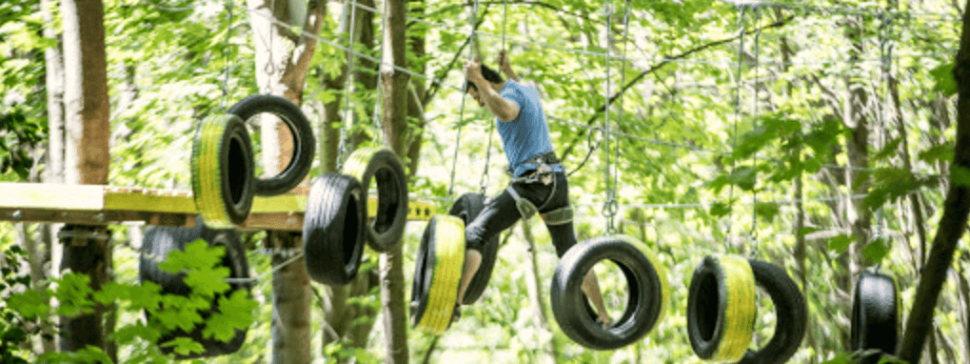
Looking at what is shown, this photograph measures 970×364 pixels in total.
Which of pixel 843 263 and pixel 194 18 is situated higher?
pixel 194 18

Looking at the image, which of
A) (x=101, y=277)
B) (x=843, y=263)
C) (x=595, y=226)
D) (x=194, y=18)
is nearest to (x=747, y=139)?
(x=101, y=277)

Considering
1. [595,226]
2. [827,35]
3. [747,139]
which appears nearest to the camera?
[747,139]

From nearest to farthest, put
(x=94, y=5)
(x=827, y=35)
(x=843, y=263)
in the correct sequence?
1. (x=94, y=5)
2. (x=827, y=35)
3. (x=843, y=263)

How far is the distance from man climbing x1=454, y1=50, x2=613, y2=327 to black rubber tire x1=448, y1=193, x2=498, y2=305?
45cm

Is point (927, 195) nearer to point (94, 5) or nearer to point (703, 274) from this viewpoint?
point (703, 274)

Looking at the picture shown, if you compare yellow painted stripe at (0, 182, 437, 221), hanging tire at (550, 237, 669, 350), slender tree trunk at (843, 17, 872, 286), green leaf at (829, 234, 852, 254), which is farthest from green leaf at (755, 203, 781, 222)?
slender tree trunk at (843, 17, 872, 286)

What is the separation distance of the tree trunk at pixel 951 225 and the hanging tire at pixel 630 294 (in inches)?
104

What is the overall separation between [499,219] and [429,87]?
19.7 ft

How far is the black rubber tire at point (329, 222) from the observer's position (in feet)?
13.5

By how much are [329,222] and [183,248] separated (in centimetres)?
202

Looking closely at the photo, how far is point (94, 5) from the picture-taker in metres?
5.80

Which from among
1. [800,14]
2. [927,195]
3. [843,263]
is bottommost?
[843,263]

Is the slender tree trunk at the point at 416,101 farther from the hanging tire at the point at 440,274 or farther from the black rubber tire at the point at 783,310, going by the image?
the black rubber tire at the point at 783,310

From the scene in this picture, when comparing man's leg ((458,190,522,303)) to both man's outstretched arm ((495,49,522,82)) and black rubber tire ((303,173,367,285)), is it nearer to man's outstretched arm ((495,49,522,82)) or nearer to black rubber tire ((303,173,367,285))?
black rubber tire ((303,173,367,285))
